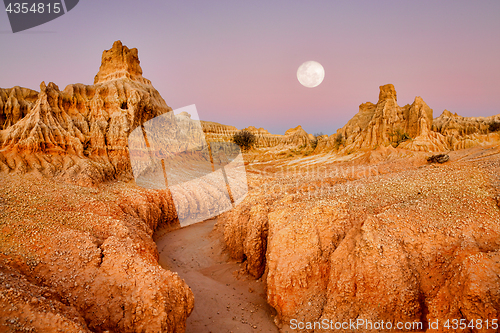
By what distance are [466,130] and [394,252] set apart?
118 ft

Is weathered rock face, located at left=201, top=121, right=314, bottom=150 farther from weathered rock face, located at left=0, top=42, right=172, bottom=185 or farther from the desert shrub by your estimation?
weathered rock face, located at left=0, top=42, right=172, bottom=185

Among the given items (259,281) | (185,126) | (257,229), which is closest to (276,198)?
(257,229)

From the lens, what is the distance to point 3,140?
13070 millimetres

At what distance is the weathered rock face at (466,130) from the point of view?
2906 cm

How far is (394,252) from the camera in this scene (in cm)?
611

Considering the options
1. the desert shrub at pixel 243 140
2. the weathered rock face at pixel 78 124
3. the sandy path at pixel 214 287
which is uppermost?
the weathered rock face at pixel 78 124

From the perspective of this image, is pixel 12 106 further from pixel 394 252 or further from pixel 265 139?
pixel 265 139

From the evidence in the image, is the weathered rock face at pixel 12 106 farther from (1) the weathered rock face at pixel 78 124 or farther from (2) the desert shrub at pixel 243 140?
(2) the desert shrub at pixel 243 140

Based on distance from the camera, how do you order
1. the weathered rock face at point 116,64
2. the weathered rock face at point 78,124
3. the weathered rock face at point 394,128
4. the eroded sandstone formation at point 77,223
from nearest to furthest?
the eroded sandstone formation at point 77,223
the weathered rock face at point 78,124
the weathered rock face at point 116,64
the weathered rock face at point 394,128

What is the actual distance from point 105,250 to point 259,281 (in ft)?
20.8

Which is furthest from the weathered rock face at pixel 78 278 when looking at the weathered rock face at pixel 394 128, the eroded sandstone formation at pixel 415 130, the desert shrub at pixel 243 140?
the desert shrub at pixel 243 140

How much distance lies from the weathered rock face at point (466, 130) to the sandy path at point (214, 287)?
109 ft

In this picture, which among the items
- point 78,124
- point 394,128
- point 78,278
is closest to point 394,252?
point 78,278

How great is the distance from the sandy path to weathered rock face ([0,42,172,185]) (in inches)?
259
